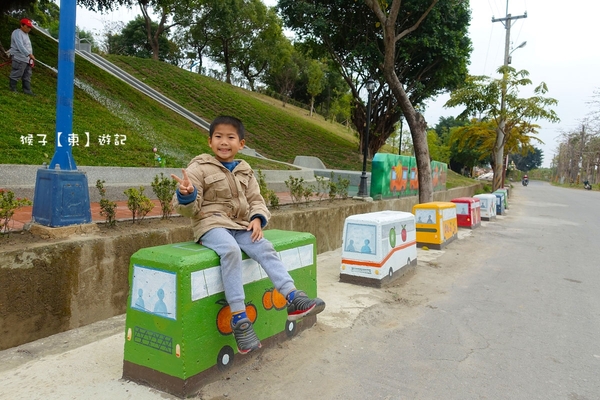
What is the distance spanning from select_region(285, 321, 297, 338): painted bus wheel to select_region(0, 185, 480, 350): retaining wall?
1.78 meters

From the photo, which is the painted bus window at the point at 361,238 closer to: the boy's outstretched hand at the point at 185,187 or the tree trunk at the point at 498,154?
the boy's outstretched hand at the point at 185,187

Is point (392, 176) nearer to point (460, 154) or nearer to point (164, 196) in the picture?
point (164, 196)

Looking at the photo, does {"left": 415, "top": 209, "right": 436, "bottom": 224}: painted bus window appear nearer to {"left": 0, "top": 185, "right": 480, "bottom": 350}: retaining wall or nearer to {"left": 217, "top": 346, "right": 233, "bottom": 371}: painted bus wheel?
{"left": 0, "top": 185, "right": 480, "bottom": 350}: retaining wall

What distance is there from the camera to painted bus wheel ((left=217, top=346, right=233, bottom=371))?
3.45 metres

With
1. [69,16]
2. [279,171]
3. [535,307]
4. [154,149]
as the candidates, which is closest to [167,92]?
[279,171]

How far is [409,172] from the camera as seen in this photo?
1530cm

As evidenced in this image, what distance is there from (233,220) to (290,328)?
1.29 meters

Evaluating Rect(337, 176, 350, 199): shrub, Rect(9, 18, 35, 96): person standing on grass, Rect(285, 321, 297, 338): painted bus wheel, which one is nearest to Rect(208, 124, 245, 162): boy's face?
Rect(285, 321, 297, 338): painted bus wheel

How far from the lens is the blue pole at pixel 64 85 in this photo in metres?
4.64

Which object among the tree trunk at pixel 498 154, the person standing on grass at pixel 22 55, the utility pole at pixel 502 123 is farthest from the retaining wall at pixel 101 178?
the tree trunk at pixel 498 154

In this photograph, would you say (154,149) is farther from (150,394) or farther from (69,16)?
(150,394)

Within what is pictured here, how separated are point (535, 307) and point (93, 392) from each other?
5.25m

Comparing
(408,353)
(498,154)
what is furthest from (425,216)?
(498,154)

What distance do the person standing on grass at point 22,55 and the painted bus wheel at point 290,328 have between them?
345 inches
